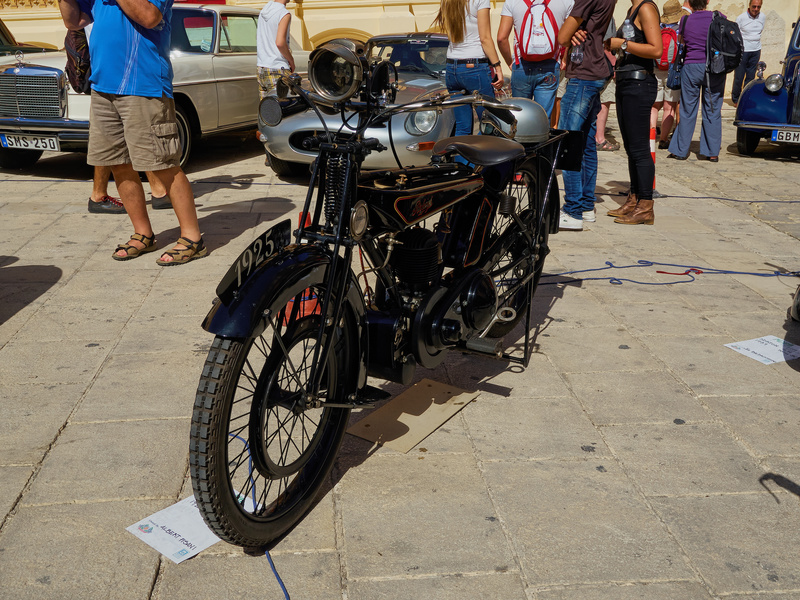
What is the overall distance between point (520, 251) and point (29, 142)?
230 inches

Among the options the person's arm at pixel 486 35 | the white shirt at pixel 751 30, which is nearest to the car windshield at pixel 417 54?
the person's arm at pixel 486 35

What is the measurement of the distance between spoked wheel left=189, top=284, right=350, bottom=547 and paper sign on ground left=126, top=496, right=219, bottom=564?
16 centimetres

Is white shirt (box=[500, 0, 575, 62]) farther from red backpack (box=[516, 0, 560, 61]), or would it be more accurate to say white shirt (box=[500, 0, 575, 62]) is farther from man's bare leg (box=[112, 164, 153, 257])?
man's bare leg (box=[112, 164, 153, 257])

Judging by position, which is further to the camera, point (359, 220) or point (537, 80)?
point (537, 80)

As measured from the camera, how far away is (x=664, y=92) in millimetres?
10664

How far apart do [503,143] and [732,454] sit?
5.04 ft

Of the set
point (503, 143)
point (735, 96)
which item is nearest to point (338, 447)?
point (503, 143)

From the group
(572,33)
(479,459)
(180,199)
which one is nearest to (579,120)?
(572,33)

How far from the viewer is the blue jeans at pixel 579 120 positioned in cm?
620

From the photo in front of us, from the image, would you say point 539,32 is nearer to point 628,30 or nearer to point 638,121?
point 628,30

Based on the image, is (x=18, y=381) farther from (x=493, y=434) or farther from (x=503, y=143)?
(x=503, y=143)

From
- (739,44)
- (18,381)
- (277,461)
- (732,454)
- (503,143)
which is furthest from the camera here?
(739,44)

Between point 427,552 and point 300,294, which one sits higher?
point 300,294

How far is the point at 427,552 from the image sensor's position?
2.41 metres
